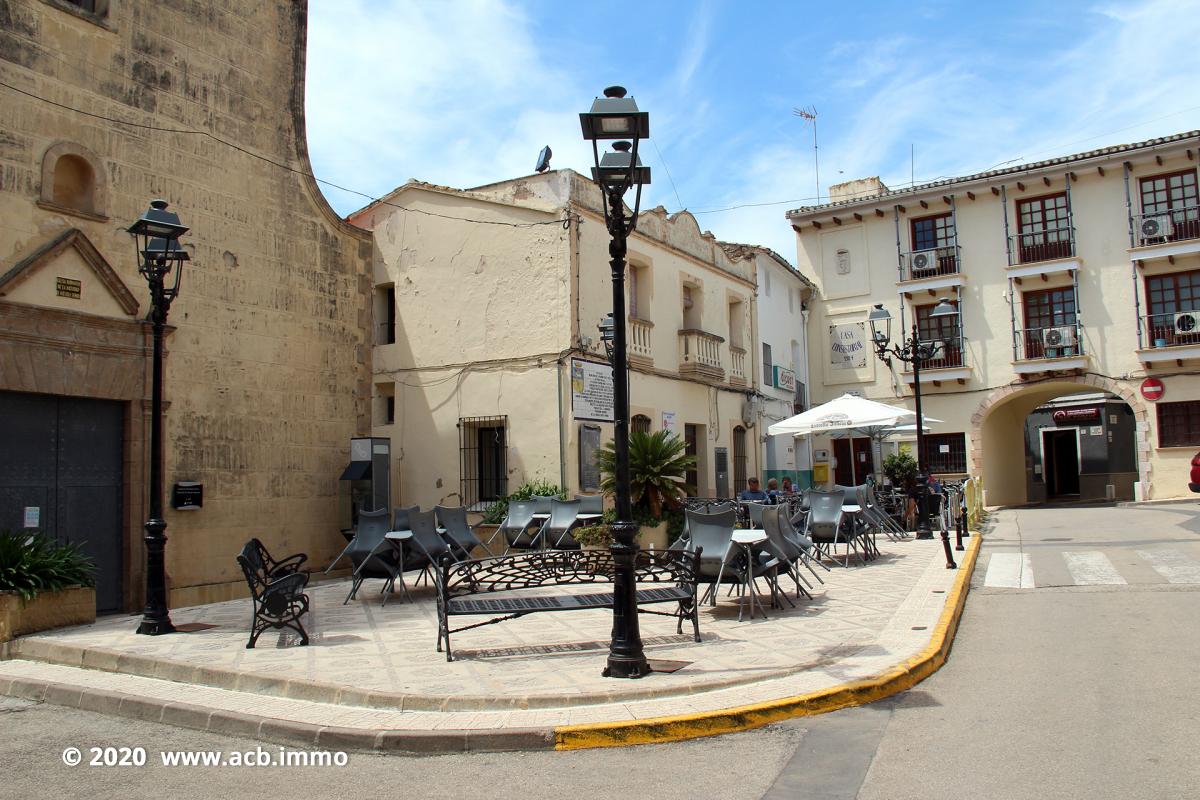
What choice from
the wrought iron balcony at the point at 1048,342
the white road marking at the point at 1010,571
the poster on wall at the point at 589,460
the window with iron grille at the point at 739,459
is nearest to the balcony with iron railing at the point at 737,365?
the window with iron grille at the point at 739,459

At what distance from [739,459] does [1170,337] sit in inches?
493

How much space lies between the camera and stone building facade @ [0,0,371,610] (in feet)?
32.6

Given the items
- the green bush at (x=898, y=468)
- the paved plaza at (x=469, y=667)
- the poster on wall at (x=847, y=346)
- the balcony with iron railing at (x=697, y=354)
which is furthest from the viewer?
the poster on wall at (x=847, y=346)

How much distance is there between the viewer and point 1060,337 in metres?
25.3

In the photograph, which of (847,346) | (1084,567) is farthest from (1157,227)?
(1084,567)

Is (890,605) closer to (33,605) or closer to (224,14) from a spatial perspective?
(33,605)

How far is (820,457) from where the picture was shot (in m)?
27.6

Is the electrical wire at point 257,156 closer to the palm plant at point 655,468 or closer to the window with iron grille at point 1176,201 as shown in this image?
the palm plant at point 655,468

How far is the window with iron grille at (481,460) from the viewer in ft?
50.9

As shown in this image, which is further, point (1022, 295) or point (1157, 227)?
point (1022, 295)

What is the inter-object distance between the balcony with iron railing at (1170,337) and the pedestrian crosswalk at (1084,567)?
13.4 m

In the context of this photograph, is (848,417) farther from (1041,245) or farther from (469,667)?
(1041,245)

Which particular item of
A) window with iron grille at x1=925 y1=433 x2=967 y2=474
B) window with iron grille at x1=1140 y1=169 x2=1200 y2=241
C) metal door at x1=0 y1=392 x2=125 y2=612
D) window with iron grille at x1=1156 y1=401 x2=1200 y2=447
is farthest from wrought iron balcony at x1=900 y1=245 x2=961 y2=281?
metal door at x1=0 y1=392 x2=125 y2=612

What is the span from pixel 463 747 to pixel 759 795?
1689 millimetres
